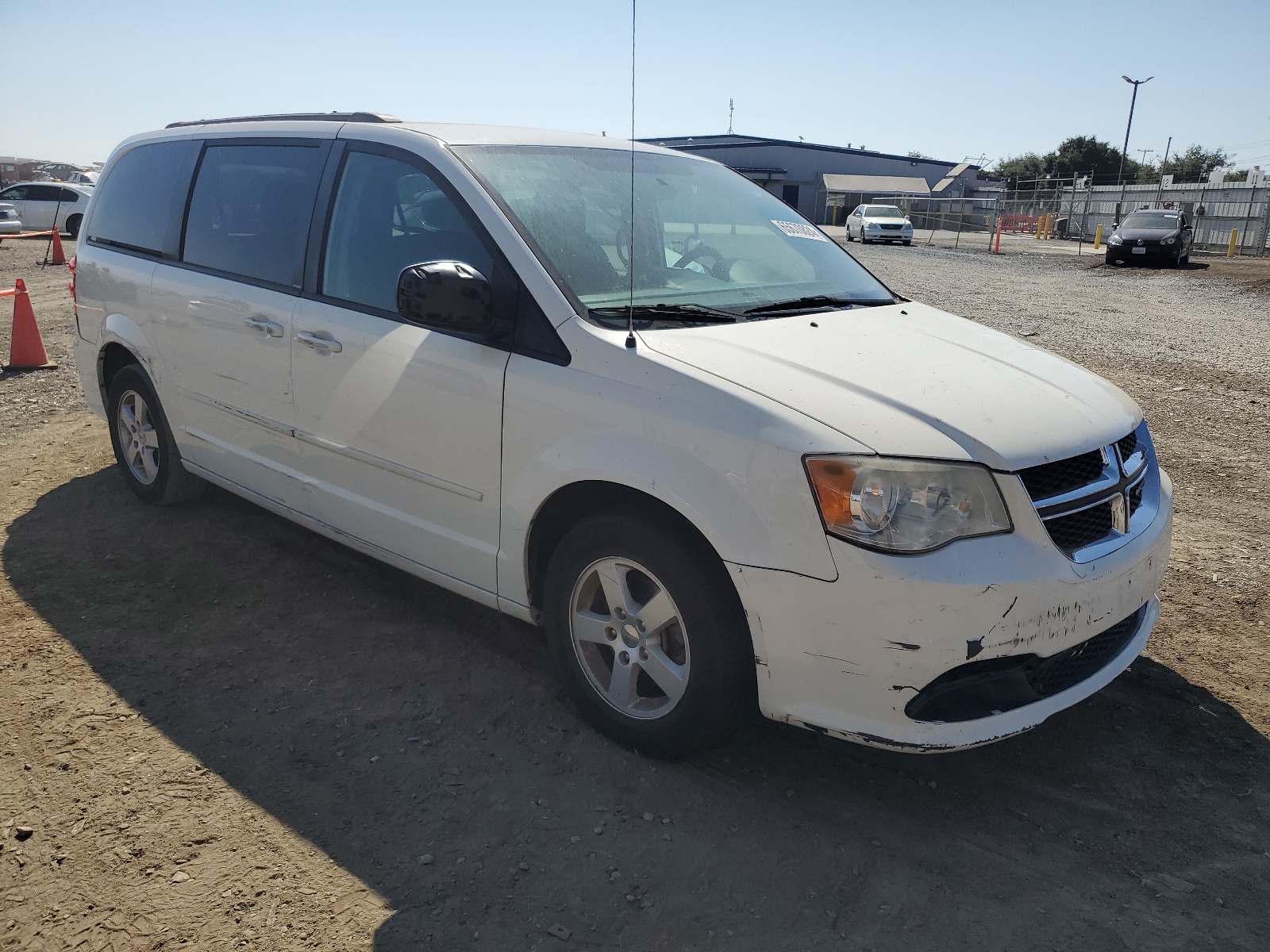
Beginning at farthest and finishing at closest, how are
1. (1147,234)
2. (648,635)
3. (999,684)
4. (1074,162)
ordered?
(1074,162) < (1147,234) < (648,635) < (999,684)

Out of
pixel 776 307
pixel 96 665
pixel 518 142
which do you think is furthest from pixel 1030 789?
pixel 96 665

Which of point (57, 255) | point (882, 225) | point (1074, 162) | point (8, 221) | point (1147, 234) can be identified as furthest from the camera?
point (1074, 162)

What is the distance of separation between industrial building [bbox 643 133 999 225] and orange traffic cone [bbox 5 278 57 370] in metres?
48.6

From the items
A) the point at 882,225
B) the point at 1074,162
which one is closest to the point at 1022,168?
the point at 1074,162

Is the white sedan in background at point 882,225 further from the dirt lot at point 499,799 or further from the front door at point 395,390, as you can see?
the front door at point 395,390

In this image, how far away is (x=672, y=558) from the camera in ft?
8.98

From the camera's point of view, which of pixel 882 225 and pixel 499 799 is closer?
pixel 499 799

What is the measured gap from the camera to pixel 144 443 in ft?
17.0

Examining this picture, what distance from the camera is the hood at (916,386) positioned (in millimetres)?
2570

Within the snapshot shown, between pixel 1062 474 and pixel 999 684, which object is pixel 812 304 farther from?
pixel 999 684

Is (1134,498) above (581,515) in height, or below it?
above

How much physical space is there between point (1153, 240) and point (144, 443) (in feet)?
81.1

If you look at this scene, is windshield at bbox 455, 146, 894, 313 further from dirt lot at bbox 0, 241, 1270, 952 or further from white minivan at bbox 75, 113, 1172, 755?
dirt lot at bbox 0, 241, 1270, 952

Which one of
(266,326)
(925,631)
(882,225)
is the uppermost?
(266,326)
